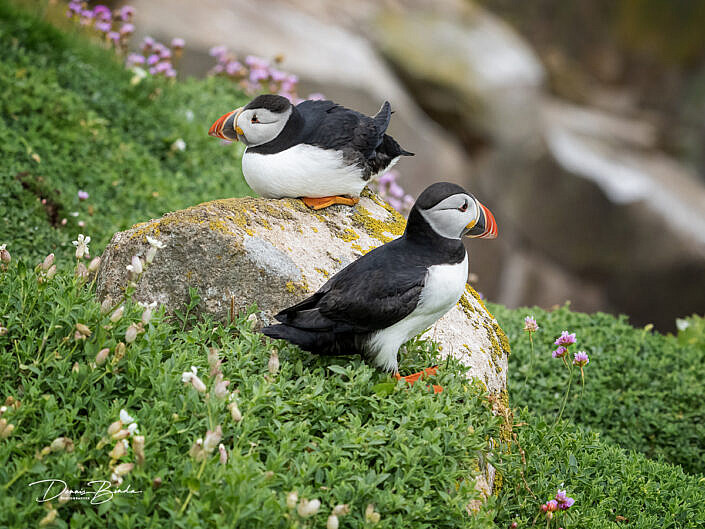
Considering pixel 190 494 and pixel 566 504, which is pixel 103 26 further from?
pixel 566 504

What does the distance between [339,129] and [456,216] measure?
118 cm

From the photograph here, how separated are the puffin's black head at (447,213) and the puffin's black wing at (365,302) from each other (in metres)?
0.21

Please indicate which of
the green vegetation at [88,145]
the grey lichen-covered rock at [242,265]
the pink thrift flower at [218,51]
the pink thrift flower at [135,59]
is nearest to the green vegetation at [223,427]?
the grey lichen-covered rock at [242,265]

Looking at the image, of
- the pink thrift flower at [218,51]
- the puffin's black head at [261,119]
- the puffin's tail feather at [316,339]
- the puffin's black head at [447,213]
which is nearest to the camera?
the puffin's tail feather at [316,339]

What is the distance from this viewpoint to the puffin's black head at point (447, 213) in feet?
9.87

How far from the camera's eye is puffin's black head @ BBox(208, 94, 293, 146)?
3.79 m

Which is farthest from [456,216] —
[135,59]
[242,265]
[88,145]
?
[135,59]

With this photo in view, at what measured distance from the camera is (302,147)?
3840 millimetres

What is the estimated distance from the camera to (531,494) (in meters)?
3.14

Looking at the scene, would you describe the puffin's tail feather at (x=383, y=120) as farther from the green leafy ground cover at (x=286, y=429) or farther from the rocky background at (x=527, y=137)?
the rocky background at (x=527, y=137)

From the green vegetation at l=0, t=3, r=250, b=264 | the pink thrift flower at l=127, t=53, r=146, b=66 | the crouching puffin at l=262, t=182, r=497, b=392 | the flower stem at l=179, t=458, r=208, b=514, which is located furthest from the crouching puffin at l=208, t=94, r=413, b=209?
the pink thrift flower at l=127, t=53, r=146, b=66

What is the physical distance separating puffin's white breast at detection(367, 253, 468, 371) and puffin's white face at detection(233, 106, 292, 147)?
1351mm

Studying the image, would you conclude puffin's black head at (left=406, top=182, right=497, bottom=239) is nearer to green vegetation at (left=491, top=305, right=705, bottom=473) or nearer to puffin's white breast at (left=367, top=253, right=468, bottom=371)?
puffin's white breast at (left=367, top=253, right=468, bottom=371)

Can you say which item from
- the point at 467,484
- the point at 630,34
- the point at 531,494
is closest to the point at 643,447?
the point at 531,494
